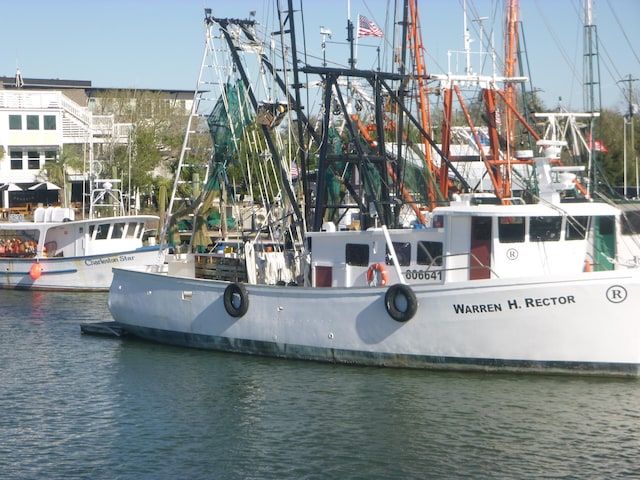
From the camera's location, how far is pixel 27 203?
63156 mm

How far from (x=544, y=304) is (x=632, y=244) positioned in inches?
142

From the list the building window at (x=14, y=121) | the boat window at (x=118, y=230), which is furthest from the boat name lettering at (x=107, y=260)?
the building window at (x=14, y=121)

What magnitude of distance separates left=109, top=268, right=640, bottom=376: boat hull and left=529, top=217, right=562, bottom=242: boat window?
1.66 meters

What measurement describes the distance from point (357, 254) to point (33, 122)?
46444mm

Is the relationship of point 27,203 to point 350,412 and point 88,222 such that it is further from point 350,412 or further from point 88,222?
point 350,412

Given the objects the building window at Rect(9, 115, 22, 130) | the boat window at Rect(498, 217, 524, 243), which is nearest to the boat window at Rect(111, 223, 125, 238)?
the boat window at Rect(498, 217, 524, 243)

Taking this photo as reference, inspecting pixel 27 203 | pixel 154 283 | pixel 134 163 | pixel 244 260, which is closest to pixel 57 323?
pixel 154 283

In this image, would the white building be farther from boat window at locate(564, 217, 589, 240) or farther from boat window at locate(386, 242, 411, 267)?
boat window at locate(564, 217, 589, 240)

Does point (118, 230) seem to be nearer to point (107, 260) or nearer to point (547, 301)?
point (107, 260)

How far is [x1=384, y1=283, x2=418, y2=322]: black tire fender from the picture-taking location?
20453 mm

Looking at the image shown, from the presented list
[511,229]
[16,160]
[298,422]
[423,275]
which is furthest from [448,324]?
[16,160]

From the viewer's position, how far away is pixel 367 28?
101ft

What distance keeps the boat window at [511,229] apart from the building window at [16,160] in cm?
5044

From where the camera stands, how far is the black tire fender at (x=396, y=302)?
2045 cm
